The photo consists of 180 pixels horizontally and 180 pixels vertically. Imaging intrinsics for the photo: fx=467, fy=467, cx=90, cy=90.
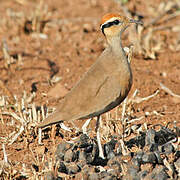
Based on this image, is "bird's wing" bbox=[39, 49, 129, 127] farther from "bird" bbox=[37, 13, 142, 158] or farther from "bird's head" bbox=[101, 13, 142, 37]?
"bird's head" bbox=[101, 13, 142, 37]

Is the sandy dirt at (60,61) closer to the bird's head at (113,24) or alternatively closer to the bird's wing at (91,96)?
the bird's head at (113,24)

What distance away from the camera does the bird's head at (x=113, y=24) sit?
4.22 meters

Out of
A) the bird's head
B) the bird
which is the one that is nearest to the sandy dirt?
the bird's head

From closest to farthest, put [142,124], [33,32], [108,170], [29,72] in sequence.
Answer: [108,170]
[142,124]
[29,72]
[33,32]

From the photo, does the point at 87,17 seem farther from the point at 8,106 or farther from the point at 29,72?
the point at 8,106

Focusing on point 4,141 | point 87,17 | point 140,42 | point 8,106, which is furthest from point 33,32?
point 4,141

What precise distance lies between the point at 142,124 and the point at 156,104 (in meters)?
0.77

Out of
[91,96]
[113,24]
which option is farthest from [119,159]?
[113,24]

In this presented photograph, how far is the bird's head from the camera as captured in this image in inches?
166

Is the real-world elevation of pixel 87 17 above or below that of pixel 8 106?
above

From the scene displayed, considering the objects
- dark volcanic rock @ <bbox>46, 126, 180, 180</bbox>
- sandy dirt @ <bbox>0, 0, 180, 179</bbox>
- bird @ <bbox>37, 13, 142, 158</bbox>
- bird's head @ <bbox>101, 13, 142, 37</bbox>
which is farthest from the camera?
sandy dirt @ <bbox>0, 0, 180, 179</bbox>

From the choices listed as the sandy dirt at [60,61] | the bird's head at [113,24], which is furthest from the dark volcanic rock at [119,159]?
the bird's head at [113,24]

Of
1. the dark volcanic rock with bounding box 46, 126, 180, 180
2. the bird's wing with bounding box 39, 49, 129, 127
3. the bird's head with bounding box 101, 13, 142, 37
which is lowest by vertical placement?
the dark volcanic rock with bounding box 46, 126, 180, 180

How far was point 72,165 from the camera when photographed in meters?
3.98
